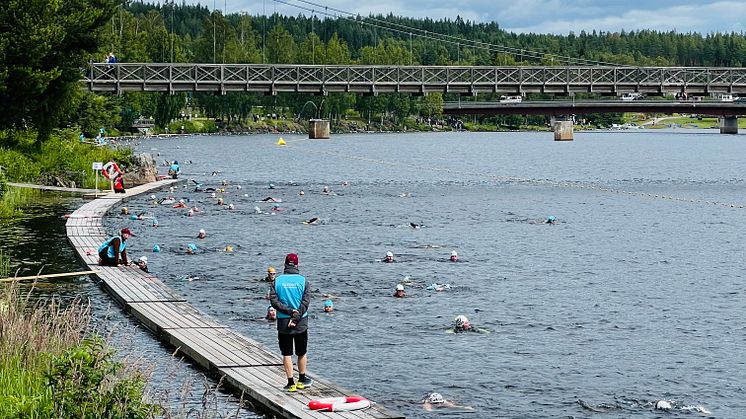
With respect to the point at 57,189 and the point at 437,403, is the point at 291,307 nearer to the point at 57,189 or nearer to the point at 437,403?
the point at 437,403

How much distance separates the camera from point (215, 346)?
2830 cm

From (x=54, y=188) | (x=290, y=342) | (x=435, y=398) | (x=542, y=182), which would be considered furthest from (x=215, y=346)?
(x=542, y=182)

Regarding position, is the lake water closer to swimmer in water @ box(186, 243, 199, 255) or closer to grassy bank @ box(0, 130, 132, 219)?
swimmer in water @ box(186, 243, 199, 255)

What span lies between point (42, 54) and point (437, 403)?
167ft

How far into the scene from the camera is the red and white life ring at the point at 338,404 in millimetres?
22469

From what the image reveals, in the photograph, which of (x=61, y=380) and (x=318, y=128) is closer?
(x=61, y=380)

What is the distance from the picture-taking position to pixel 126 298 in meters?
35.1

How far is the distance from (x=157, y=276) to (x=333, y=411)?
21347 mm

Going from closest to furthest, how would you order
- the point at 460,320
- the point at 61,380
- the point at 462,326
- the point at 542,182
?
the point at 61,380 < the point at 462,326 < the point at 460,320 < the point at 542,182

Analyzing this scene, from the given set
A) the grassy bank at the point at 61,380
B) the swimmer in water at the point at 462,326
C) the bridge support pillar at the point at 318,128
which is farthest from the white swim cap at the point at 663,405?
the bridge support pillar at the point at 318,128

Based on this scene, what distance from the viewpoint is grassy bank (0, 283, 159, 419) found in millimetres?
18250

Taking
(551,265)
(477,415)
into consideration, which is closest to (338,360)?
(477,415)

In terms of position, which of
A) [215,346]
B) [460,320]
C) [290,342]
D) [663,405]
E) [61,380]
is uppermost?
[61,380]

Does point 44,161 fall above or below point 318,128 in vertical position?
below
